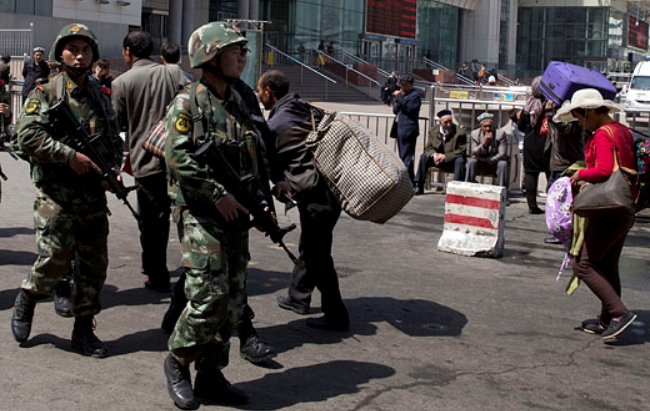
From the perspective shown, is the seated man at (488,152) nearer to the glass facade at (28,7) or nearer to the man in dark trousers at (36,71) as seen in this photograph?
the man in dark trousers at (36,71)

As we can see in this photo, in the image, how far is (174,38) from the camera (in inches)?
1823

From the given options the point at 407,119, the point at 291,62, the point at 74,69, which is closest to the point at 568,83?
the point at 407,119

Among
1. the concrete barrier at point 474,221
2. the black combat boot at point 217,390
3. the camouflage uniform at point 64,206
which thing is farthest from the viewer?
the concrete barrier at point 474,221

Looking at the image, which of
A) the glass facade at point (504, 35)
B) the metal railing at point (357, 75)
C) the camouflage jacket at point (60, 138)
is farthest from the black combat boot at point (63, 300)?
the glass facade at point (504, 35)

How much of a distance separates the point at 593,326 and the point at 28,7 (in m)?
32.0

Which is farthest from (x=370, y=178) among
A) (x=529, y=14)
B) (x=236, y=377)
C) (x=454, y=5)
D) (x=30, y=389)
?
(x=529, y=14)

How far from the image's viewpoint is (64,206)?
562 centimetres

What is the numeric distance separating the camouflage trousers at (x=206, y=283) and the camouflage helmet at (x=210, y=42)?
2.57 feet

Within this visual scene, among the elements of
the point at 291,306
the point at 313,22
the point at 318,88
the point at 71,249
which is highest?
the point at 313,22

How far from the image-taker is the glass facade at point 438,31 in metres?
72.8

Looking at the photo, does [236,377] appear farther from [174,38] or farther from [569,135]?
[174,38]

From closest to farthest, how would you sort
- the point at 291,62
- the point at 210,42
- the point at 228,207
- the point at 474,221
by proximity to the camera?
the point at 228,207, the point at 210,42, the point at 474,221, the point at 291,62

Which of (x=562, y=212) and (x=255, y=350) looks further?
(x=562, y=212)

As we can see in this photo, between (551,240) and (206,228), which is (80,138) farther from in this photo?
(551,240)
